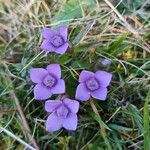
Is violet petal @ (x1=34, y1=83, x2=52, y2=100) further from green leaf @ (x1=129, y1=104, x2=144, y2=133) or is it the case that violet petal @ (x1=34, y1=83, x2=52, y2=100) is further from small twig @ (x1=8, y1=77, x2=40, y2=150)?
green leaf @ (x1=129, y1=104, x2=144, y2=133)

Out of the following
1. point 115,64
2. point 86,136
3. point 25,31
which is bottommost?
point 86,136

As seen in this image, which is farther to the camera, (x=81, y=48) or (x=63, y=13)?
(x=63, y=13)

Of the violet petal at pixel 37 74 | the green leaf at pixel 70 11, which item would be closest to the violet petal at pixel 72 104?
the violet petal at pixel 37 74

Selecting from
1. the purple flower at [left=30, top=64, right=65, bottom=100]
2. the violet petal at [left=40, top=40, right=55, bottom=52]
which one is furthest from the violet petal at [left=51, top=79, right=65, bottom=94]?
the violet petal at [left=40, top=40, right=55, bottom=52]

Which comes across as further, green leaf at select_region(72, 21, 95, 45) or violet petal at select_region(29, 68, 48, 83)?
green leaf at select_region(72, 21, 95, 45)

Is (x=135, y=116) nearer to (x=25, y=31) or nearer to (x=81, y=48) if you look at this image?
→ (x=81, y=48)

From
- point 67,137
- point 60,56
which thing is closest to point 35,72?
point 60,56
